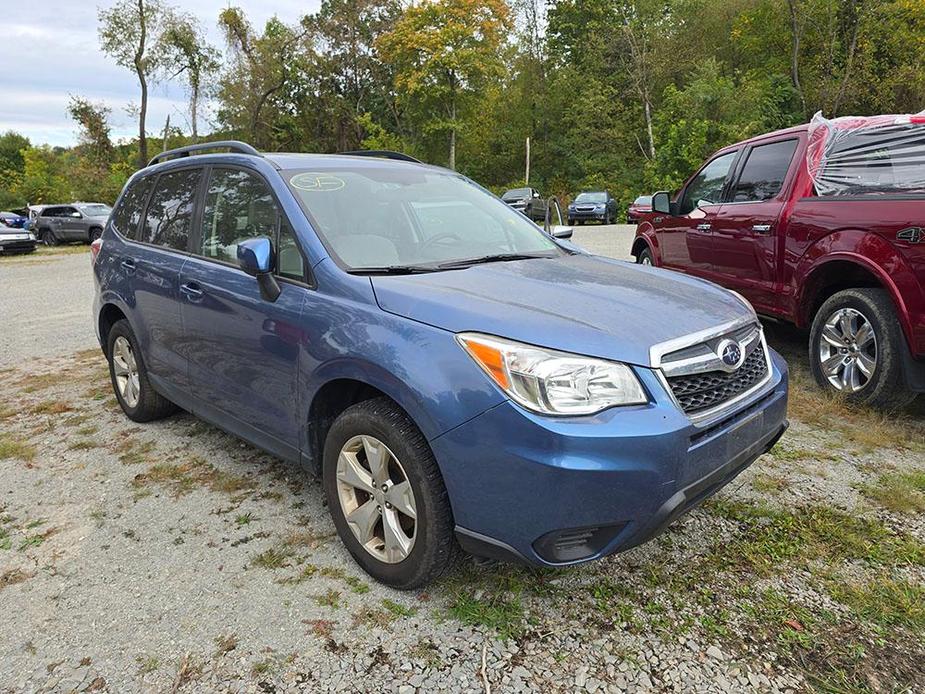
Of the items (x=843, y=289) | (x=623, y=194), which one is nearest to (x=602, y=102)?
(x=623, y=194)

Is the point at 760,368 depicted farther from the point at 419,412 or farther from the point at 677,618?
the point at 419,412

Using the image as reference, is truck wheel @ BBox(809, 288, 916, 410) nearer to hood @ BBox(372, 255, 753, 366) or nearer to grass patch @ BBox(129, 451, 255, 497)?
hood @ BBox(372, 255, 753, 366)

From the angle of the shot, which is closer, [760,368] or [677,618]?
[677,618]

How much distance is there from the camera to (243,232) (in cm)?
321

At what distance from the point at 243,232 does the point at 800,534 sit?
2.96m

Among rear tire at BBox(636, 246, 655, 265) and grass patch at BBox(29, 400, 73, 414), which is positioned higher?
rear tire at BBox(636, 246, 655, 265)

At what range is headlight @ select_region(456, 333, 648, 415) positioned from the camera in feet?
6.68

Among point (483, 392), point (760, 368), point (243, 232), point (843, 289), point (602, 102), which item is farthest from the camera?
→ point (602, 102)

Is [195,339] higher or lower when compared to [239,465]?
higher

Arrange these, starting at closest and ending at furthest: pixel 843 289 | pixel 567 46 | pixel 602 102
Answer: pixel 843 289, pixel 602 102, pixel 567 46

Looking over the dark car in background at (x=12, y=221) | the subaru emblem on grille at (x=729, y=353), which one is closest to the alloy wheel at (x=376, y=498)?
the subaru emblem on grille at (x=729, y=353)

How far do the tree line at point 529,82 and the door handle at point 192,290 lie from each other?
26856 mm

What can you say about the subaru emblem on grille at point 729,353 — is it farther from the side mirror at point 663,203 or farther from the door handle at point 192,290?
the side mirror at point 663,203

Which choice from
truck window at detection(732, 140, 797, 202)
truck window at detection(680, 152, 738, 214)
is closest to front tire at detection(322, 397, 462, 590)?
truck window at detection(732, 140, 797, 202)
